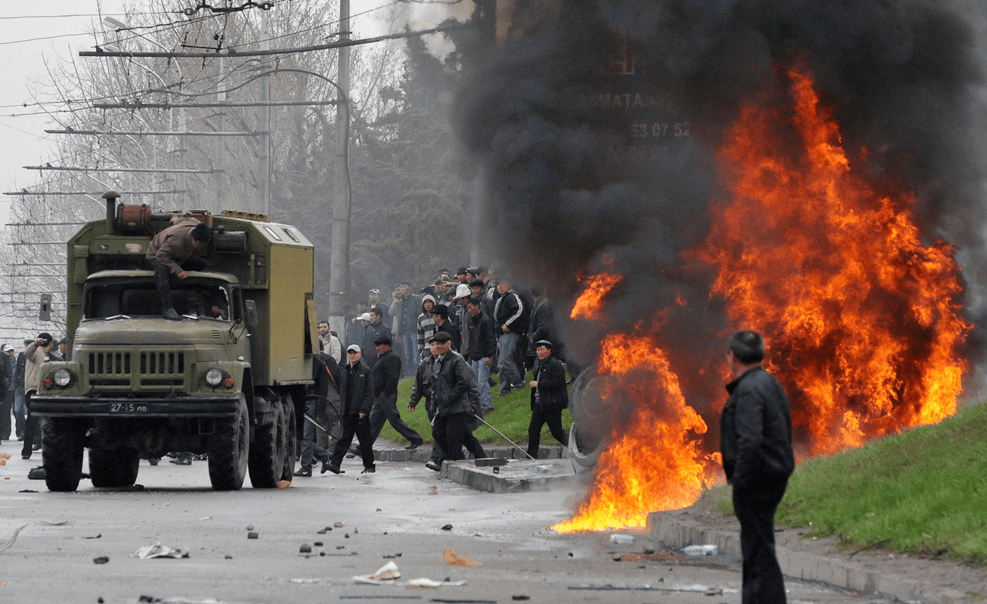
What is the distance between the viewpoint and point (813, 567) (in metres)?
9.45

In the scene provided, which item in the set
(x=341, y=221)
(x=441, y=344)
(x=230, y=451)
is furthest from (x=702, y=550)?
(x=341, y=221)

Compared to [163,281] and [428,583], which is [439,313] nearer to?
[163,281]

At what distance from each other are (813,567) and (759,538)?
2167mm

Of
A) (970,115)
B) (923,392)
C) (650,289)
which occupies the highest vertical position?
(970,115)

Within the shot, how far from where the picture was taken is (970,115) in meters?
17.9

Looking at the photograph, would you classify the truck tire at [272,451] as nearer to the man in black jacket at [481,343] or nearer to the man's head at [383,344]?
the man's head at [383,344]

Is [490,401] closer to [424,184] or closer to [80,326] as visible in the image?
→ [80,326]

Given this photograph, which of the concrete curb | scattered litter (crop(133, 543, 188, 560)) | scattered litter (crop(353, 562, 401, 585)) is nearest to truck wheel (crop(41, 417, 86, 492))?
scattered litter (crop(133, 543, 188, 560))

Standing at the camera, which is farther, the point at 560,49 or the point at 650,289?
the point at 560,49

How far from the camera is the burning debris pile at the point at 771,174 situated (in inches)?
643

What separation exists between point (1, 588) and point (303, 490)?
8.93 m

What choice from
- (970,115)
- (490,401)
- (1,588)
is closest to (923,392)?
(970,115)

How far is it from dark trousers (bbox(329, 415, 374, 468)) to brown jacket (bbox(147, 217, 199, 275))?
4.22 meters

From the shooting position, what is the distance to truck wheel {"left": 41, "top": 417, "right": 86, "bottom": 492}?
16.4 metres
